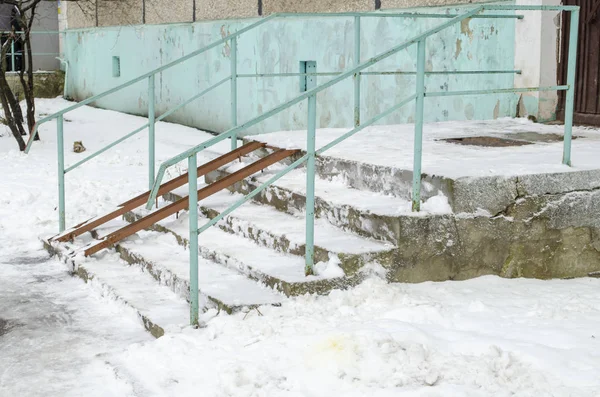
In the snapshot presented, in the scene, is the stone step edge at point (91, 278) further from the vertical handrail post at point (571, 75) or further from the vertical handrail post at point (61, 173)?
the vertical handrail post at point (571, 75)

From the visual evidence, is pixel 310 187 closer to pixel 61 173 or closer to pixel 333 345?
pixel 333 345

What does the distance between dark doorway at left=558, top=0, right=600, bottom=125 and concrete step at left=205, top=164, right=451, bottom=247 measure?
8.38 feet

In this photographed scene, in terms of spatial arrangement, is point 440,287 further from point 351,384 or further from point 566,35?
point 566,35

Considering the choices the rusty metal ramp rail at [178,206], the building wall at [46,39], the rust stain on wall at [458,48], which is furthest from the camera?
the building wall at [46,39]

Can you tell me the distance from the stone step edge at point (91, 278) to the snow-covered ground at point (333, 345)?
0.05 meters

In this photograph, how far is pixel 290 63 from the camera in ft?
35.9

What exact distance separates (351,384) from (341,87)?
21.7 feet

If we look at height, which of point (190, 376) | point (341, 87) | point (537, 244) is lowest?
point (190, 376)

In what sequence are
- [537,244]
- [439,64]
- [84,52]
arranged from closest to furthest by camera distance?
[537,244]
[439,64]
[84,52]

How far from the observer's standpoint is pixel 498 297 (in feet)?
15.9

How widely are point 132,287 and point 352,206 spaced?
141cm

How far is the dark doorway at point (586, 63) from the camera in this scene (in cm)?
734

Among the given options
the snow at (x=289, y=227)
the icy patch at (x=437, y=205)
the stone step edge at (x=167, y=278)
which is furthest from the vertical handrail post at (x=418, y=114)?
the stone step edge at (x=167, y=278)

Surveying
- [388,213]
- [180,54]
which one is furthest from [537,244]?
[180,54]
